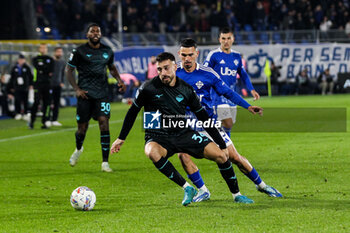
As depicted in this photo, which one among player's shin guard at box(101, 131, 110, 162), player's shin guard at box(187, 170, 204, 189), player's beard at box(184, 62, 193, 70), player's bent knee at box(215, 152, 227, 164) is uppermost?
player's beard at box(184, 62, 193, 70)

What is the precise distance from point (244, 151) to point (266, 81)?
68.1 feet

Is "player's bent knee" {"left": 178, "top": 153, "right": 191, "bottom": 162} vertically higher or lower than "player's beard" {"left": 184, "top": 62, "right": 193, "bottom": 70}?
lower

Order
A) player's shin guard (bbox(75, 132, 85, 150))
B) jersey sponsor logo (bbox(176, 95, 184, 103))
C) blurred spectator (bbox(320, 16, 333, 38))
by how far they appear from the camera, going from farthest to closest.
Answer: blurred spectator (bbox(320, 16, 333, 38)), player's shin guard (bbox(75, 132, 85, 150)), jersey sponsor logo (bbox(176, 95, 184, 103))

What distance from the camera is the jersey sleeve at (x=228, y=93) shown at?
25.6 ft

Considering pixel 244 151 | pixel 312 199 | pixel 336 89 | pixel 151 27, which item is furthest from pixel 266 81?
pixel 312 199

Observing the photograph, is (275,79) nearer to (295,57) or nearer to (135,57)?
(295,57)

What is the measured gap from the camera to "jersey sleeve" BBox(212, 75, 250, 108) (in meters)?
7.79

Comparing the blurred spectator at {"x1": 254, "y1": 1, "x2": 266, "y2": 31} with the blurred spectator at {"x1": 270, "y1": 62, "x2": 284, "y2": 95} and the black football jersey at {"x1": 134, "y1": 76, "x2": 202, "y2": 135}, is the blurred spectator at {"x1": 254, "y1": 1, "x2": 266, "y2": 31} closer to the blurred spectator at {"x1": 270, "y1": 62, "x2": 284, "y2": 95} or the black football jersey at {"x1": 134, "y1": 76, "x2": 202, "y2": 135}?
the blurred spectator at {"x1": 270, "y1": 62, "x2": 284, "y2": 95}

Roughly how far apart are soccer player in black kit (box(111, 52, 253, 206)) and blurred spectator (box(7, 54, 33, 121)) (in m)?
13.8

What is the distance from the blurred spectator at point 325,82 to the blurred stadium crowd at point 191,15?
2.88m

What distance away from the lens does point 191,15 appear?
35625 mm

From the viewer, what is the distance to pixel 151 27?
36.5 metres

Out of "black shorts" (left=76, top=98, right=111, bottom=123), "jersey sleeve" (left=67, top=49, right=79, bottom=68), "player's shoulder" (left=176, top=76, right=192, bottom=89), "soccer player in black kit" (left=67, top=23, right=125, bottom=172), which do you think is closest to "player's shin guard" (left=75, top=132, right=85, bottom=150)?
"soccer player in black kit" (left=67, top=23, right=125, bottom=172)

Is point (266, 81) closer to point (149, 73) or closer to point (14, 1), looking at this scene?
point (149, 73)
